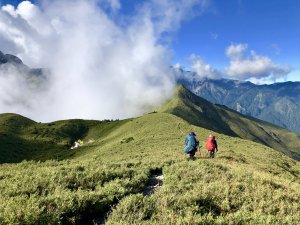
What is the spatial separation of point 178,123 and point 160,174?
2378 inches

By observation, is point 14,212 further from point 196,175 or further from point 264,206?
point 196,175

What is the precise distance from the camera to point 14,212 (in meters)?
8.83

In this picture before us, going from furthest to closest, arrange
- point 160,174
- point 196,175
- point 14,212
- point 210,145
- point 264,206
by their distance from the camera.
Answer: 1. point 210,145
2. point 160,174
3. point 196,175
4. point 264,206
5. point 14,212

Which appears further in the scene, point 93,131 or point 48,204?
point 93,131

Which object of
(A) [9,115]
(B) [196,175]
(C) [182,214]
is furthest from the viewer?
(A) [9,115]

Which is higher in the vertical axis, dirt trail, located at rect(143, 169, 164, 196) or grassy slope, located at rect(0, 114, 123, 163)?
grassy slope, located at rect(0, 114, 123, 163)

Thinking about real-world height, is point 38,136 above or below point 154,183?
above

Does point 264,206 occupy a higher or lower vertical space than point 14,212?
lower

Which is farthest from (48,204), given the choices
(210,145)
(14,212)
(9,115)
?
(9,115)

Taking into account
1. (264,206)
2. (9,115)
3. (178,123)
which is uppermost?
(9,115)

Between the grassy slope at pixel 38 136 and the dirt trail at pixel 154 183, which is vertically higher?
the grassy slope at pixel 38 136

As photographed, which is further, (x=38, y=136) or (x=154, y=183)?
(x=38, y=136)

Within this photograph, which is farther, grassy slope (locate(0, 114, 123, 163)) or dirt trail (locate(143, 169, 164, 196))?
grassy slope (locate(0, 114, 123, 163))

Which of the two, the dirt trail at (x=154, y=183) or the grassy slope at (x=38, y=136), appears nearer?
the dirt trail at (x=154, y=183)
